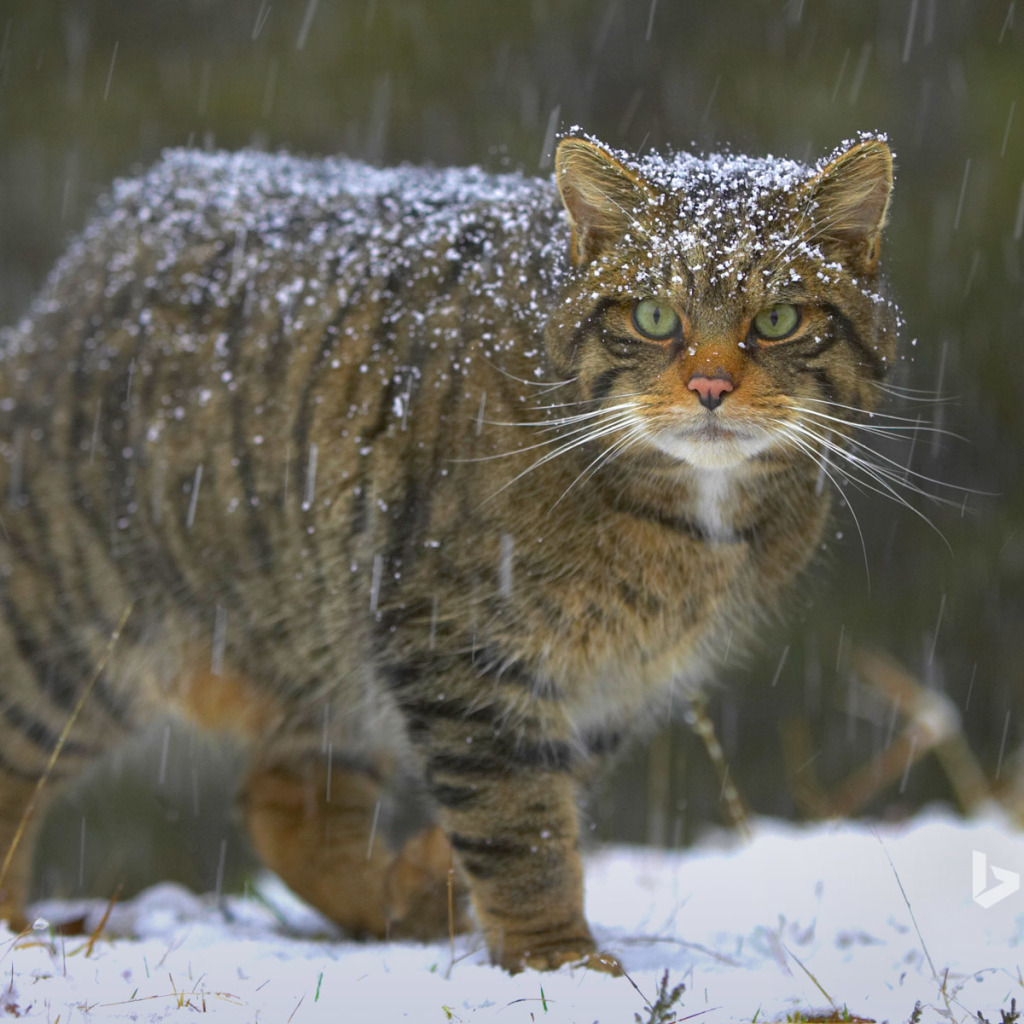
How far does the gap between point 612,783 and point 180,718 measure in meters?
3.29

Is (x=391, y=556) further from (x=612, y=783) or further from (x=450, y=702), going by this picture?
(x=612, y=783)

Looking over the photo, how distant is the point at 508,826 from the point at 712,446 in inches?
38.1

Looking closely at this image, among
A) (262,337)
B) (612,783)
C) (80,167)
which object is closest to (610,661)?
(262,337)

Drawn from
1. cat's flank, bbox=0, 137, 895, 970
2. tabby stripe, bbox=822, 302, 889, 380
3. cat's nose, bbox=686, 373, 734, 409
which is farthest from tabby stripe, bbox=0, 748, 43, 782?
tabby stripe, bbox=822, 302, 889, 380

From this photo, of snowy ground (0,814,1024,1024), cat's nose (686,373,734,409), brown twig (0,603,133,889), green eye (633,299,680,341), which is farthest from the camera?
brown twig (0,603,133,889)

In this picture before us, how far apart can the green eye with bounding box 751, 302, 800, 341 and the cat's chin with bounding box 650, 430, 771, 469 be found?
8.1 inches

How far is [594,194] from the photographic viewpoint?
2.45 meters

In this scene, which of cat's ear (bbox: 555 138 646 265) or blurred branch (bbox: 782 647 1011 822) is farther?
blurred branch (bbox: 782 647 1011 822)

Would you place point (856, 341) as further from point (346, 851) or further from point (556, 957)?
point (346, 851)

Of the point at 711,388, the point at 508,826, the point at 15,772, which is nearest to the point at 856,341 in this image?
the point at 711,388

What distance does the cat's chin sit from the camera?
2.33 metres

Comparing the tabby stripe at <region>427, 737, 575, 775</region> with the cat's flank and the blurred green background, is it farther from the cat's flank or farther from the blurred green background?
the blurred green background

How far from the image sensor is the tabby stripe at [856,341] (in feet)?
7.93

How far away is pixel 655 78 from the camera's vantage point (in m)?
5.90
